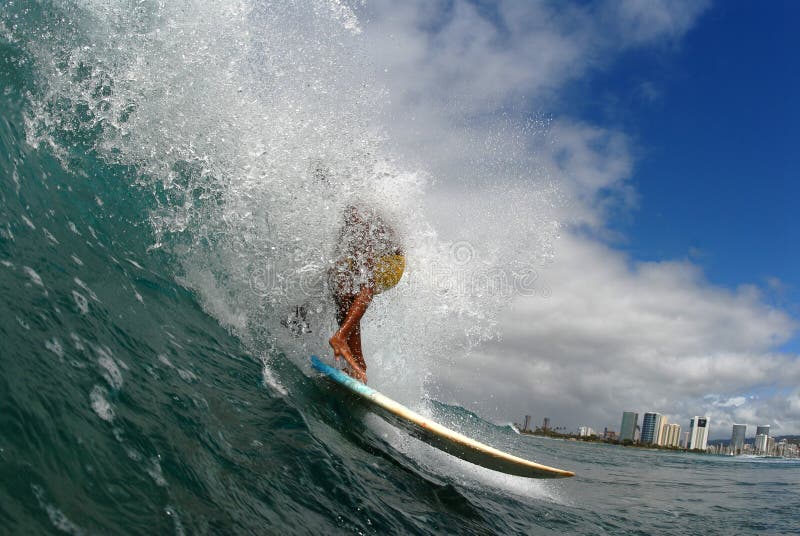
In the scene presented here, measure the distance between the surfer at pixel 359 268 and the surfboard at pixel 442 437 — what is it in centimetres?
72

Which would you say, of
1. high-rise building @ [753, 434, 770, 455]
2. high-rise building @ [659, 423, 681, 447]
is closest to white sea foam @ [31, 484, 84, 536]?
high-rise building @ [753, 434, 770, 455]

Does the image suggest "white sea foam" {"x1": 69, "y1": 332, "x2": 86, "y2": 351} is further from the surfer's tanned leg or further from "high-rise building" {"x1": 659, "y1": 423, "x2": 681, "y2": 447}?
"high-rise building" {"x1": 659, "y1": 423, "x2": 681, "y2": 447}

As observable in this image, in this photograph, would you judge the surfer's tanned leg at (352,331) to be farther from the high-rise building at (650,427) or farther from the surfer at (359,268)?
the high-rise building at (650,427)

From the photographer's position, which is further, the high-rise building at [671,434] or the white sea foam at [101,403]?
the high-rise building at [671,434]

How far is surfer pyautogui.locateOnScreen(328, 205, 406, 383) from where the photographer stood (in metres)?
6.39

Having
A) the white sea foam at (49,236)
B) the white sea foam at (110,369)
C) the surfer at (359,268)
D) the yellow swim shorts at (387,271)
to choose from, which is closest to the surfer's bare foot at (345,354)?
the surfer at (359,268)

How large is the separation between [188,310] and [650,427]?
634 ft

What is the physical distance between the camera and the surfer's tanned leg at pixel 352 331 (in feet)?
19.9

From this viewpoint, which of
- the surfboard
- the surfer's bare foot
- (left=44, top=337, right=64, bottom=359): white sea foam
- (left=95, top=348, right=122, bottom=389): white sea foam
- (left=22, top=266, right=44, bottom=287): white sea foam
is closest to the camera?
(left=44, top=337, right=64, bottom=359): white sea foam

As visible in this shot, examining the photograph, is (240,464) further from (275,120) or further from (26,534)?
(275,120)

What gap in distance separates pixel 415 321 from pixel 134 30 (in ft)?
18.5

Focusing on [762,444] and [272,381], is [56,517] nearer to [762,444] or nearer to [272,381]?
[272,381]

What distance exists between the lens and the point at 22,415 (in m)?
2.18

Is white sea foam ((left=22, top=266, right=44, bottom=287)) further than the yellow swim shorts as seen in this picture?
No
